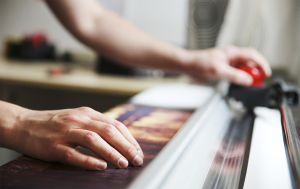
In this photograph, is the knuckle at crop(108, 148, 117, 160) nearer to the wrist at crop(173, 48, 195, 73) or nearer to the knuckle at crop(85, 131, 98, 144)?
the knuckle at crop(85, 131, 98, 144)

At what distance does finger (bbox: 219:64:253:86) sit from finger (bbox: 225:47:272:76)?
0.06 metres

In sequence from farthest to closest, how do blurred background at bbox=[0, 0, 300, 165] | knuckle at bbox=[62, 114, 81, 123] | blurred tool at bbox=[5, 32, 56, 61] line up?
blurred tool at bbox=[5, 32, 56, 61] < blurred background at bbox=[0, 0, 300, 165] < knuckle at bbox=[62, 114, 81, 123]

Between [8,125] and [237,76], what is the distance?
0.52 meters

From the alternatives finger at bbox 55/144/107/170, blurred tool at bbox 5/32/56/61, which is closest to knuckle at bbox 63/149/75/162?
finger at bbox 55/144/107/170

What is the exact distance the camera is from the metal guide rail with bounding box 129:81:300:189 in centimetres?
31

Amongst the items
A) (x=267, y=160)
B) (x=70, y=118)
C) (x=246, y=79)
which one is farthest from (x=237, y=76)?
(x=70, y=118)

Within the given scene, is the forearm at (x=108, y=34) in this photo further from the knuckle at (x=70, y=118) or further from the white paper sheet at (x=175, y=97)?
the knuckle at (x=70, y=118)

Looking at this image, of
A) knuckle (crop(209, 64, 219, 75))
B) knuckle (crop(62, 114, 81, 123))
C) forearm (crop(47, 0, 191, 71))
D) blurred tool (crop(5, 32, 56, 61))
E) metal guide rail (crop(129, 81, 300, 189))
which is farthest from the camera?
blurred tool (crop(5, 32, 56, 61))

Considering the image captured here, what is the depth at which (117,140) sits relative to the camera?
1.30ft

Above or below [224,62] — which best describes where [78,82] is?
below

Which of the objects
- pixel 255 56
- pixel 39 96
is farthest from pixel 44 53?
pixel 255 56

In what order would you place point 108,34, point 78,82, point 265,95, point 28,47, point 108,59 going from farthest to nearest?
point 28,47 < point 108,59 < point 78,82 < point 108,34 < point 265,95

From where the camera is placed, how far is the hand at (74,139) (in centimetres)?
38

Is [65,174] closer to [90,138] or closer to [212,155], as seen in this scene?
[90,138]
